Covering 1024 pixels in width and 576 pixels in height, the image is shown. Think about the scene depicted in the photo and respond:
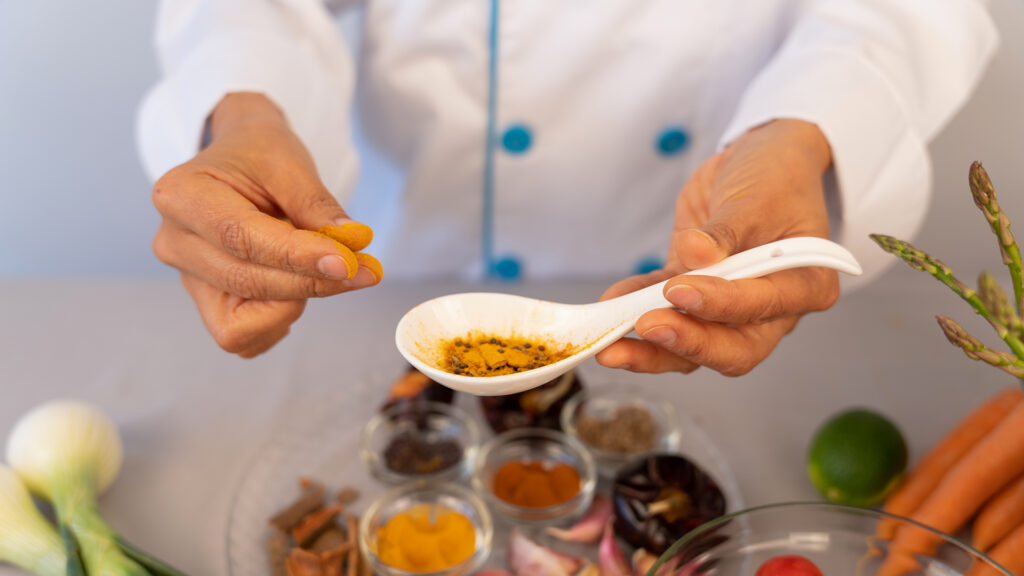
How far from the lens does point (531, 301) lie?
0.60 meters

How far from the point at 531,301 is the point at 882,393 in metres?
0.56

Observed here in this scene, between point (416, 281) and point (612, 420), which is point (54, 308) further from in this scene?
point (612, 420)

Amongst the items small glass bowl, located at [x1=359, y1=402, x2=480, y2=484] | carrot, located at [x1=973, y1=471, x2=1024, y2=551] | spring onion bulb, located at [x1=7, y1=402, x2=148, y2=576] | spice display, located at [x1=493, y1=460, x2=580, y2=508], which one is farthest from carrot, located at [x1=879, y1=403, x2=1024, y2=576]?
spring onion bulb, located at [x1=7, y1=402, x2=148, y2=576]

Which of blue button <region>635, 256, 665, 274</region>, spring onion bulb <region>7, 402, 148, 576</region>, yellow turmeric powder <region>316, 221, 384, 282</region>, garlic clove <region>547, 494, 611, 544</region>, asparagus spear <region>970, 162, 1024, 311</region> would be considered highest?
asparagus spear <region>970, 162, 1024, 311</region>

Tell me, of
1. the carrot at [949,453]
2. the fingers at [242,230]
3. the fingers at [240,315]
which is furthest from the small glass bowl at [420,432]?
the carrot at [949,453]

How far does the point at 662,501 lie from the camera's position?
68 cm

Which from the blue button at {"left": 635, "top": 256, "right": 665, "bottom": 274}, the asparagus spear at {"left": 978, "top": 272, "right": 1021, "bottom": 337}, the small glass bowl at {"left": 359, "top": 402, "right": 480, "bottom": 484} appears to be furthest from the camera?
the blue button at {"left": 635, "top": 256, "right": 665, "bottom": 274}

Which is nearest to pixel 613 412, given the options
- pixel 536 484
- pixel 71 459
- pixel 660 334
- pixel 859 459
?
pixel 536 484

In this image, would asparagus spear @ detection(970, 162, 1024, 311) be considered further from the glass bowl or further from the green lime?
the green lime

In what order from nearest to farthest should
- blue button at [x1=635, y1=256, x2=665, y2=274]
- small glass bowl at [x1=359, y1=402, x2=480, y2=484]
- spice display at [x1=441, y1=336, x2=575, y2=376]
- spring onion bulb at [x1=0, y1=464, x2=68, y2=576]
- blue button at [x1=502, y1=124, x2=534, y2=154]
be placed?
spice display at [x1=441, y1=336, x2=575, y2=376], spring onion bulb at [x1=0, y1=464, x2=68, y2=576], small glass bowl at [x1=359, y1=402, x2=480, y2=484], blue button at [x1=502, y1=124, x2=534, y2=154], blue button at [x1=635, y1=256, x2=665, y2=274]

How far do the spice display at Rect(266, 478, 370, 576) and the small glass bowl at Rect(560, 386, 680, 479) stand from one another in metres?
0.26

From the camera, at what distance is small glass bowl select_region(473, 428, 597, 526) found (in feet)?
2.38

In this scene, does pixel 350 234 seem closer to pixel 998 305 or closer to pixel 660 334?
pixel 660 334

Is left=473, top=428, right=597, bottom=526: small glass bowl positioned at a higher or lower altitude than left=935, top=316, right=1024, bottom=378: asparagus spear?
lower
